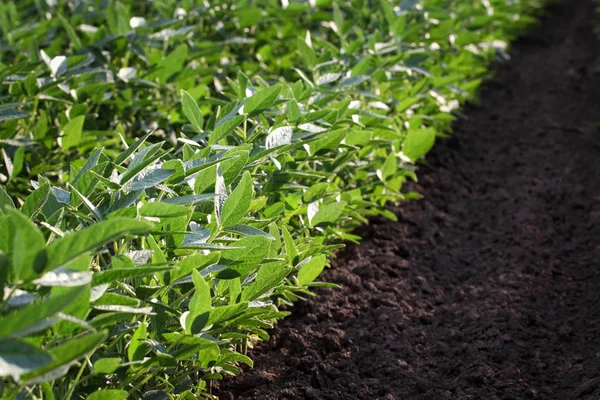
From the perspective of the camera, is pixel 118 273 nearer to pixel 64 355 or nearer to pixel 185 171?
pixel 64 355

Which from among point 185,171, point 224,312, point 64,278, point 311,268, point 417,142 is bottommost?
point 417,142

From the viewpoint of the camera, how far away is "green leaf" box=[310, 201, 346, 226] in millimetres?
2457

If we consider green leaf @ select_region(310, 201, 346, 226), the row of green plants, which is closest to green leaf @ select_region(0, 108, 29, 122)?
the row of green plants

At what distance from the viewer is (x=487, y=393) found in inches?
88.2

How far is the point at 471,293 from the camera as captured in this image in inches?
110

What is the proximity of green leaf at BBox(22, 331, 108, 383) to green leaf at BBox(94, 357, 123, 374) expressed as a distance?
0.19m

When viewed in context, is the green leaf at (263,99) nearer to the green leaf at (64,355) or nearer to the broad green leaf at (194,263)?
the broad green leaf at (194,263)

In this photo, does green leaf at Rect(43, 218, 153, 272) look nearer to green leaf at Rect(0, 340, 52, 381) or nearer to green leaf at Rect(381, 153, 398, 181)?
green leaf at Rect(0, 340, 52, 381)

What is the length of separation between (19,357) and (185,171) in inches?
28.9

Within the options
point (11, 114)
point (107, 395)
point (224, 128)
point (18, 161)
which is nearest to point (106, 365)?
point (107, 395)

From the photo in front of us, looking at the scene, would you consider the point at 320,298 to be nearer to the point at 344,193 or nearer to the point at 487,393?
the point at 344,193

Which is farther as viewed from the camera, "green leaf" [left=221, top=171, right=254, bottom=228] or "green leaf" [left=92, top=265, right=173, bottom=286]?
"green leaf" [left=221, top=171, right=254, bottom=228]

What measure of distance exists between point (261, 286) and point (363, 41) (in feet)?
6.05

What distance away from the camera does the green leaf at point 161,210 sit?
1.67 metres
